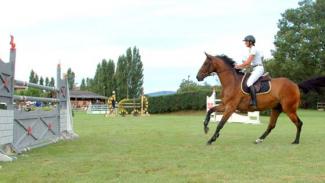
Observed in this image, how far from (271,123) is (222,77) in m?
1.86

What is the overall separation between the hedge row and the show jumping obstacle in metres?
32.4

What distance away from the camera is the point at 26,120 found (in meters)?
10.6

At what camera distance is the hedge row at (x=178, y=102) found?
46656 mm

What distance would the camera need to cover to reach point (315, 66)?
197ft

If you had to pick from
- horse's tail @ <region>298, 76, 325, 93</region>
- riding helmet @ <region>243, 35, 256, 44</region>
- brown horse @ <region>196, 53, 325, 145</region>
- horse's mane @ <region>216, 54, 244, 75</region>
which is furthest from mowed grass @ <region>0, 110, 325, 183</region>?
riding helmet @ <region>243, 35, 256, 44</region>

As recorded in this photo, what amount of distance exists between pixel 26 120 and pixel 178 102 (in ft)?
126

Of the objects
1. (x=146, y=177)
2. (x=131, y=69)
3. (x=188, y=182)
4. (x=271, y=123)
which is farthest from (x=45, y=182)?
(x=131, y=69)

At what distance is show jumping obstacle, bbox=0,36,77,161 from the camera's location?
9.15 meters

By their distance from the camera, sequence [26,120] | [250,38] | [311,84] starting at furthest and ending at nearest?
[311,84], [250,38], [26,120]

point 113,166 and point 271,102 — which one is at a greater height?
point 271,102

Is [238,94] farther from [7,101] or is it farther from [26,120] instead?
[7,101]

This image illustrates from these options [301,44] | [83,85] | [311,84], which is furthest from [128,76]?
[311,84]

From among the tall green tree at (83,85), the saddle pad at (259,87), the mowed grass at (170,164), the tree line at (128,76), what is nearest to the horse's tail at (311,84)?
the saddle pad at (259,87)

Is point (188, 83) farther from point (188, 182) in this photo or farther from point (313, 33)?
point (188, 182)
